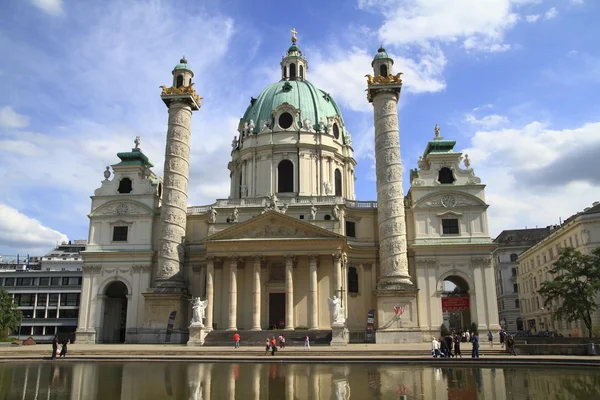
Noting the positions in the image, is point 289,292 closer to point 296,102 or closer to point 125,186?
point 125,186

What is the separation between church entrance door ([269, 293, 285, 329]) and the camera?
4291 centimetres

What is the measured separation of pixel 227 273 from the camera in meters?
43.8

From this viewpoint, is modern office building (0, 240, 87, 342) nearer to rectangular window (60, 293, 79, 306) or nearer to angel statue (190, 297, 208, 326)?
rectangular window (60, 293, 79, 306)

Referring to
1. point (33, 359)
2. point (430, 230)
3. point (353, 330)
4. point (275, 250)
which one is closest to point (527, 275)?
point (430, 230)

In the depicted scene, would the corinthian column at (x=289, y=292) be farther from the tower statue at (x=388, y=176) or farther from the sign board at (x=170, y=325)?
the sign board at (x=170, y=325)

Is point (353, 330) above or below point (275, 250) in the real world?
below

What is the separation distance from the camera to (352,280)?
4594cm

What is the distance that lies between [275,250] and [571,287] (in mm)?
22211

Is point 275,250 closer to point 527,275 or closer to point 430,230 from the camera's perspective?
point 430,230

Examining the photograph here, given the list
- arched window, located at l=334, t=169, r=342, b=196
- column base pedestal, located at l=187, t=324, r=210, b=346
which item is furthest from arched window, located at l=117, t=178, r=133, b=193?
arched window, located at l=334, t=169, r=342, b=196

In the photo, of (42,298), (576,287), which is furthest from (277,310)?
(42,298)

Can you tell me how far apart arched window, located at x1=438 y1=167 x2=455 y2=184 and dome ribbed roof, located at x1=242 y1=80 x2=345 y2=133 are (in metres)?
14.2

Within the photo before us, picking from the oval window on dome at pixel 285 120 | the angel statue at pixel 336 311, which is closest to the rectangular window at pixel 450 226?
the angel statue at pixel 336 311

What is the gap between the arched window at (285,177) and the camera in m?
51.4
